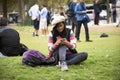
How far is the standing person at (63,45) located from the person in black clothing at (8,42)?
2261 mm

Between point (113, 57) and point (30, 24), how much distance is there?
95.3 feet

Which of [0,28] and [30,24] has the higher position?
[0,28]

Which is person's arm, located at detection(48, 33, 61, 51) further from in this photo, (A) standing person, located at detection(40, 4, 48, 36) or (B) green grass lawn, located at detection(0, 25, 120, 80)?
(A) standing person, located at detection(40, 4, 48, 36)

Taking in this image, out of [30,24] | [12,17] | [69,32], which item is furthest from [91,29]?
[12,17]

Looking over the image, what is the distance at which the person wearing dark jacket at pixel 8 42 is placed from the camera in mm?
12141

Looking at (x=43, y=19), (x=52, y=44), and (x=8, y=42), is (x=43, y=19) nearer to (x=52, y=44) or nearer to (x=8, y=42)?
(x=8, y=42)

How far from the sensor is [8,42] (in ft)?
40.1

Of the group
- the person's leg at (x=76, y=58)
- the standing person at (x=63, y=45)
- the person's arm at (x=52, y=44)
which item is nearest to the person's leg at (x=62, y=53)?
the standing person at (x=63, y=45)

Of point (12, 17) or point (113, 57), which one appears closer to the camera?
point (113, 57)

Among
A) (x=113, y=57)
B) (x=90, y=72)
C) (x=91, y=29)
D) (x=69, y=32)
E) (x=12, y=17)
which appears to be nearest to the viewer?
(x=90, y=72)

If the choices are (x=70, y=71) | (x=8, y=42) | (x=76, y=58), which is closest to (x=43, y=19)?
(x=8, y=42)

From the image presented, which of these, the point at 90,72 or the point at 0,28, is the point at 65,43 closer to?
the point at 90,72

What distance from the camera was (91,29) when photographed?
27.0 metres

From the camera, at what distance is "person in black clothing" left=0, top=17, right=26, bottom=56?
39.8ft
